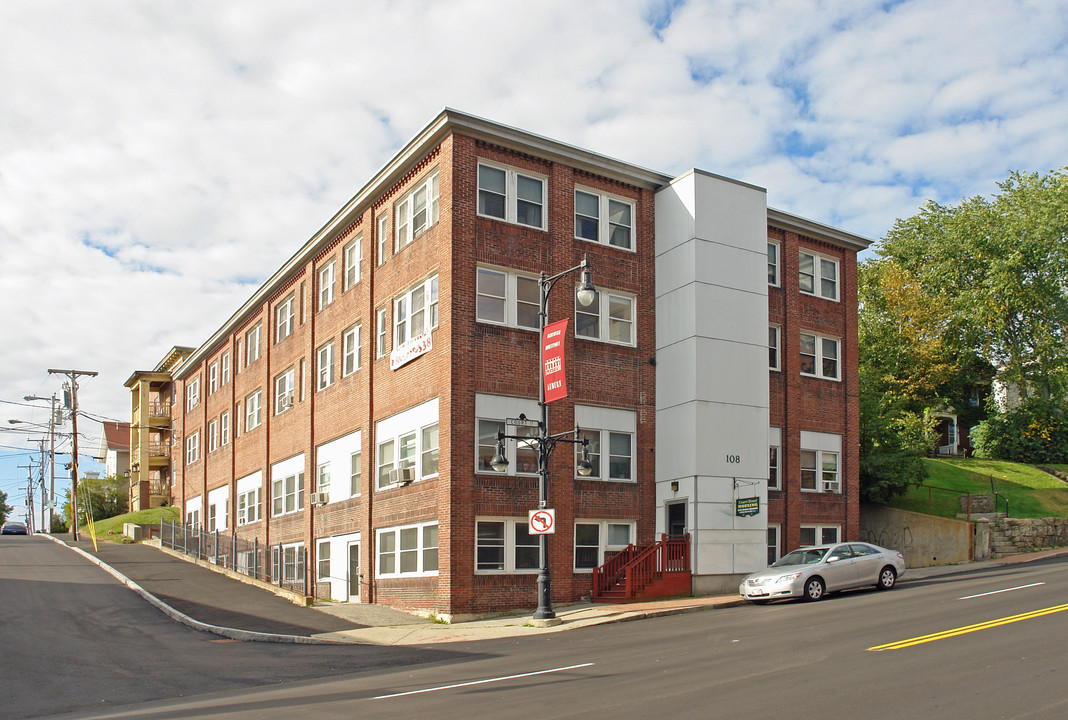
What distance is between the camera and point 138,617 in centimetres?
2502

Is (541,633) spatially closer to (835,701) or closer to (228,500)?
(835,701)

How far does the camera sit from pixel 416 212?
1140 inches

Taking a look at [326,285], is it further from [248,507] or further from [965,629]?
[965,629]

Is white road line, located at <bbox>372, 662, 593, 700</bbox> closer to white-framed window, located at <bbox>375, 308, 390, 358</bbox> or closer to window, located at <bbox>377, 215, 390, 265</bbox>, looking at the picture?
white-framed window, located at <bbox>375, 308, 390, 358</bbox>

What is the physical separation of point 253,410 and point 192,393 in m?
13.2

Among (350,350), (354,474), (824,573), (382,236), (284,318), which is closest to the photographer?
(824,573)

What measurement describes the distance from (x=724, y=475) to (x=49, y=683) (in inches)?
714

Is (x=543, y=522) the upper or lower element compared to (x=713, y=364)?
lower

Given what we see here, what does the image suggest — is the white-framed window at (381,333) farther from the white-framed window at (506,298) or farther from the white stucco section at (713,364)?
the white stucco section at (713,364)

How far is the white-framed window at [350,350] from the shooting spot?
1284 inches

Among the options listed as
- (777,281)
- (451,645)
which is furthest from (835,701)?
(777,281)

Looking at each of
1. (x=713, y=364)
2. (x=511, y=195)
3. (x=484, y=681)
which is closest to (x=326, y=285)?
(x=511, y=195)

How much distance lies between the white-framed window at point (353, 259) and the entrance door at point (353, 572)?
28.9 ft

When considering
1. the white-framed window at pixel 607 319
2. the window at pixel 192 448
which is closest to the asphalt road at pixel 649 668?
the white-framed window at pixel 607 319
